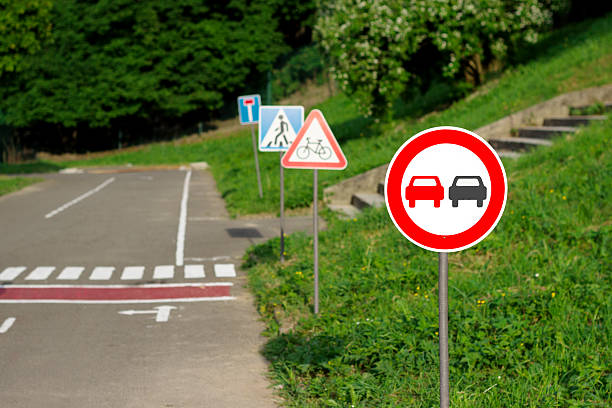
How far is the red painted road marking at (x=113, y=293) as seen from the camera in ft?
32.0

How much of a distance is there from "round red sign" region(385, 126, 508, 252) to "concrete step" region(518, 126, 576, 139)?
10.2 m

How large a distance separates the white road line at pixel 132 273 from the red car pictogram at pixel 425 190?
7.77 meters

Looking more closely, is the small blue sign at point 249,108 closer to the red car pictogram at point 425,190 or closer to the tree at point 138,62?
the red car pictogram at point 425,190

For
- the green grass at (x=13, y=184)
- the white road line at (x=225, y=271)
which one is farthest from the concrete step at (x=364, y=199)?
the green grass at (x=13, y=184)

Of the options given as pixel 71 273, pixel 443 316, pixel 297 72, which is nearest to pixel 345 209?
pixel 71 273

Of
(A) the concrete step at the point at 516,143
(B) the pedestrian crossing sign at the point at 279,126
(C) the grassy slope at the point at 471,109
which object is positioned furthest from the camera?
(C) the grassy slope at the point at 471,109

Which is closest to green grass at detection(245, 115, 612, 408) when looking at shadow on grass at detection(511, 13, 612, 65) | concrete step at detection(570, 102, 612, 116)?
concrete step at detection(570, 102, 612, 116)

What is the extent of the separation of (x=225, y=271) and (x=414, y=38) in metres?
11.6

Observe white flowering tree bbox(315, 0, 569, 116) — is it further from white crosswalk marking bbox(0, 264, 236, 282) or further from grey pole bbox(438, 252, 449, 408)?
grey pole bbox(438, 252, 449, 408)

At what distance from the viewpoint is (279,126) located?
36.5ft

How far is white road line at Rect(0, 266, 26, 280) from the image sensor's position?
1112 cm

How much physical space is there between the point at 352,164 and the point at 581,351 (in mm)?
13752

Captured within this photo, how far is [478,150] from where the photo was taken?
4.01 meters

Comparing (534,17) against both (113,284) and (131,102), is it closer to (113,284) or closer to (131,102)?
(113,284)
